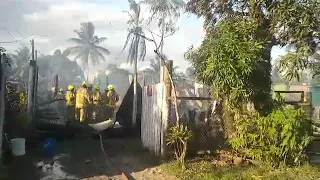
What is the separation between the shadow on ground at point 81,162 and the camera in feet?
26.6

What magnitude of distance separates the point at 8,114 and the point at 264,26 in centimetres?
741

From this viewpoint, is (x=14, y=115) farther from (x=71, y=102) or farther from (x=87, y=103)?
(x=71, y=102)

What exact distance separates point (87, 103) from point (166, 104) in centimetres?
628

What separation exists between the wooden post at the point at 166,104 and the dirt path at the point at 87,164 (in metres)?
0.54

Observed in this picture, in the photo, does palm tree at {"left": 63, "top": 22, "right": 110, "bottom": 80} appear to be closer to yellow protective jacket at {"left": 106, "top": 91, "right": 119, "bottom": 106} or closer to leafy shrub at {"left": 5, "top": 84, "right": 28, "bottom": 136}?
yellow protective jacket at {"left": 106, "top": 91, "right": 119, "bottom": 106}

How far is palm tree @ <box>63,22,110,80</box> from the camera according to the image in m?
63.9

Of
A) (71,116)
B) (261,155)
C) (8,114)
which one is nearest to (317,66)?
(261,155)

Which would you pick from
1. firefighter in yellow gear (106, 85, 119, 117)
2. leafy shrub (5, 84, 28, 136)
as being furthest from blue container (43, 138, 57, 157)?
firefighter in yellow gear (106, 85, 119, 117)

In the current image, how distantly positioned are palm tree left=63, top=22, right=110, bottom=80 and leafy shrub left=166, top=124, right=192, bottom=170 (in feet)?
182

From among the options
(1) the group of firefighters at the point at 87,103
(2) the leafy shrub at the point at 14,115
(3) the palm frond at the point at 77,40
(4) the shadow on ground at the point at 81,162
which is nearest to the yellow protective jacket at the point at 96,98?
(1) the group of firefighters at the point at 87,103

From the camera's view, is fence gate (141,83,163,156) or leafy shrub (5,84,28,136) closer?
fence gate (141,83,163,156)

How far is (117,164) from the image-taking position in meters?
9.15

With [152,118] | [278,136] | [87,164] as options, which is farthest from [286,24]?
[87,164]

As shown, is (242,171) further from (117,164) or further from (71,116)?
(71,116)
